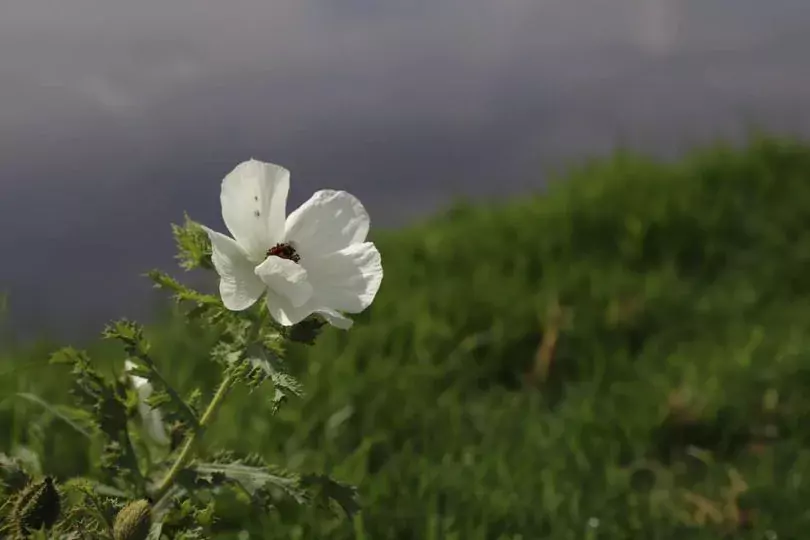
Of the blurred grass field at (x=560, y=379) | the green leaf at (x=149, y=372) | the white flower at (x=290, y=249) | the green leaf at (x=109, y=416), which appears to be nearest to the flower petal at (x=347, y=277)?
the white flower at (x=290, y=249)

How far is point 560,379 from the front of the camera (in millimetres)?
4348

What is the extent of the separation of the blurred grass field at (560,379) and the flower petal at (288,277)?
0.90 m

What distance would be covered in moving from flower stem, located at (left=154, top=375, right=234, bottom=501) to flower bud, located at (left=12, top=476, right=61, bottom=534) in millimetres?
239

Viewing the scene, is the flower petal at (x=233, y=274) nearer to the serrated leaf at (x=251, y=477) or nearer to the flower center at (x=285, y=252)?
the flower center at (x=285, y=252)

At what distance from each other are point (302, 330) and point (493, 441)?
2036 millimetres

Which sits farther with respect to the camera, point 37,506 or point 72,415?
point 72,415

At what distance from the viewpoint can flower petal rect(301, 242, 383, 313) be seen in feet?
5.15

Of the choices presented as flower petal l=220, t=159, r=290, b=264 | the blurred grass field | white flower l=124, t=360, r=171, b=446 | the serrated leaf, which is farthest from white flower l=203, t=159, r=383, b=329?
the blurred grass field

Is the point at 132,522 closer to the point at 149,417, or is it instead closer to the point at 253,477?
the point at 253,477

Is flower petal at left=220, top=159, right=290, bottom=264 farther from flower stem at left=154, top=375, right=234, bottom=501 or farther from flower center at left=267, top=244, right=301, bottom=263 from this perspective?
flower stem at left=154, top=375, right=234, bottom=501

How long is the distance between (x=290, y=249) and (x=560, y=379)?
2.91 metres

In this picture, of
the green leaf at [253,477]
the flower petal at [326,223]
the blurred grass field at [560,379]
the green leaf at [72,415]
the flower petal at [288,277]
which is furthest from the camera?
the blurred grass field at [560,379]

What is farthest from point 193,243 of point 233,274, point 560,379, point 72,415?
point 560,379

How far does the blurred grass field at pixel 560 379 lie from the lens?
9.70 ft
